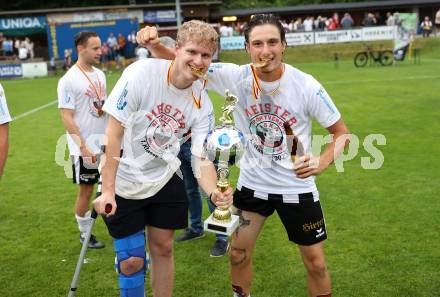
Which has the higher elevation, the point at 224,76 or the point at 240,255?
the point at 224,76

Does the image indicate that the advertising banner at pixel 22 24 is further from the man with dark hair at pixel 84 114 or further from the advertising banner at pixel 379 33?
the man with dark hair at pixel 84 114

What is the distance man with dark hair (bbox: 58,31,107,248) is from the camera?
17.9 ft

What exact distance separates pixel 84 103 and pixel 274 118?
8.78ft

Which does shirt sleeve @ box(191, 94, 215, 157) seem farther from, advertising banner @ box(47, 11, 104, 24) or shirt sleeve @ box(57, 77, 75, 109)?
advertising banner @ box(47, 11, 104, 24)

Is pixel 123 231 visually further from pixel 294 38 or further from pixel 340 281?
pixel 294 38

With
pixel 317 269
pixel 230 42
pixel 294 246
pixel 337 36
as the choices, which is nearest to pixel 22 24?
pixel 230 42

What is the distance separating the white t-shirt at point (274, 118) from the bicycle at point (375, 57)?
2589cm

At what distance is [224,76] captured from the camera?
387 cm

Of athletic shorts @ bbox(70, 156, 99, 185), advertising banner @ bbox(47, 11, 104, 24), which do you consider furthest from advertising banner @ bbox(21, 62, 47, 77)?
athletic shorts @ bbox(70, 156, 99, 185)

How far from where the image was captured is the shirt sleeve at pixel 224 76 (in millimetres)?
3848

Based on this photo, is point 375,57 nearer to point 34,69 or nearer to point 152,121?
point 34,69

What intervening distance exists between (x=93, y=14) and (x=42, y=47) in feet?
20.4

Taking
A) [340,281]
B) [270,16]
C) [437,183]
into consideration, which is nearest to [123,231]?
[270,16]

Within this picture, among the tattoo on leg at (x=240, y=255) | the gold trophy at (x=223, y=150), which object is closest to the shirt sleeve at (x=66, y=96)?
the gold trophy at (x=223, y=150)
